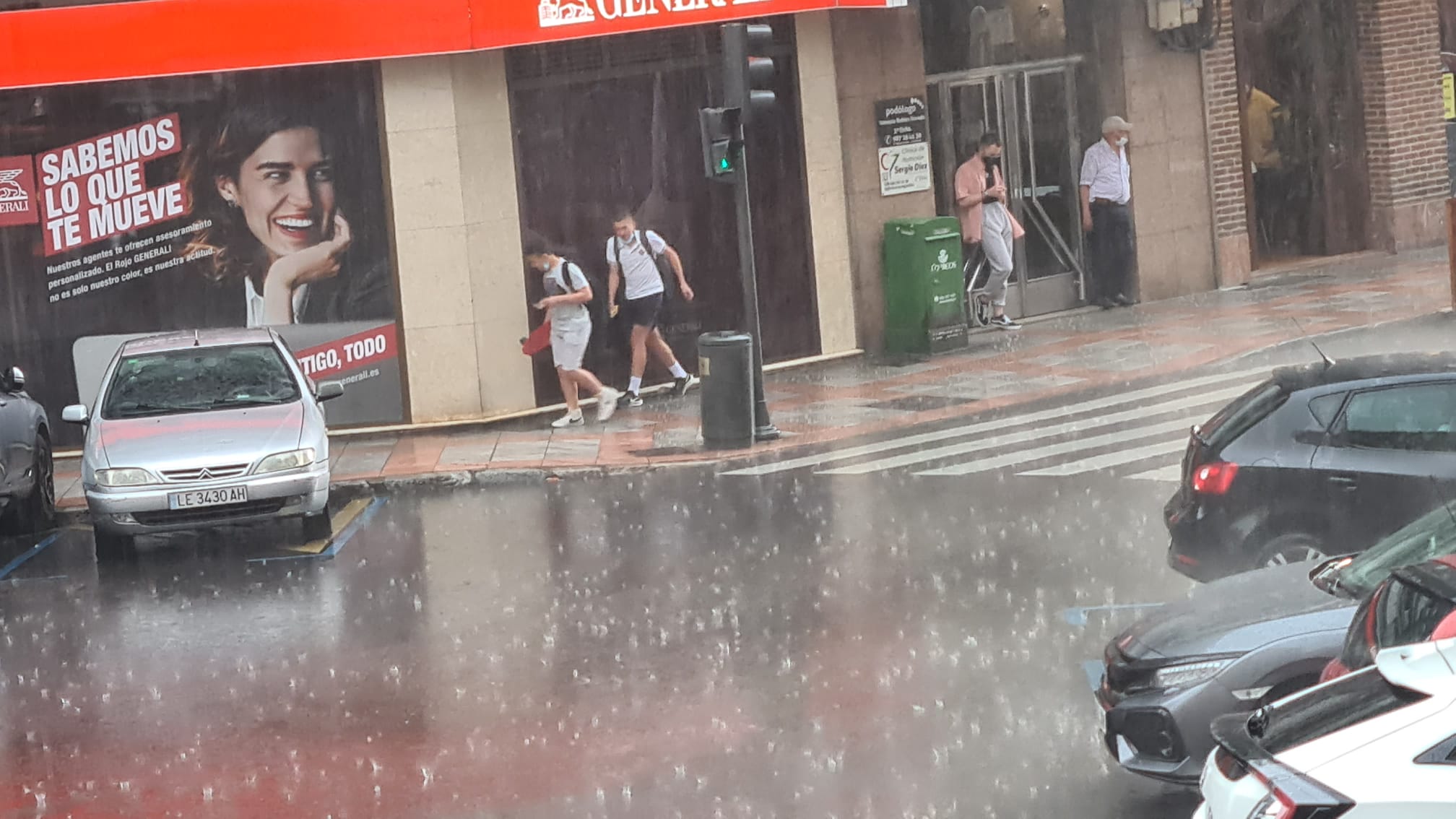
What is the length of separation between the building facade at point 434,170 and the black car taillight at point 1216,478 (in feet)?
33.1

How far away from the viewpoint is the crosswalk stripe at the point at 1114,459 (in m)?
14.5

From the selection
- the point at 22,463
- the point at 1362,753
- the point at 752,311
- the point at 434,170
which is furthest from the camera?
the point at 434,170

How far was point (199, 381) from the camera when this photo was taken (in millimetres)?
14773

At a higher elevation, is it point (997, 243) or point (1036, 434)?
point (997, 243)

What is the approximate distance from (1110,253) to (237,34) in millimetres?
10900

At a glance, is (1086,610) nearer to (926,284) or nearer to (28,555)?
(28,555)

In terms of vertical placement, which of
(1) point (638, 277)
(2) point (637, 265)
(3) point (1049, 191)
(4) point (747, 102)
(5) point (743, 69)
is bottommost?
(1) point (638, 277)

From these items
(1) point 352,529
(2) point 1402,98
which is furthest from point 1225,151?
(1) point 352,529

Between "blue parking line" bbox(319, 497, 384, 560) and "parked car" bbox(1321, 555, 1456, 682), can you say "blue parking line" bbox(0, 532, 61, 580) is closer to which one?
"blue parking line" bbox(319, 497, 384, 560)

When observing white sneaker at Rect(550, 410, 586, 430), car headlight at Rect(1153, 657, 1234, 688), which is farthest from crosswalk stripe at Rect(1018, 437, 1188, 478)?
car headlight at Rect(1153, 657, 1234, 688)

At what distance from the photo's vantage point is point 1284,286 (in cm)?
2345

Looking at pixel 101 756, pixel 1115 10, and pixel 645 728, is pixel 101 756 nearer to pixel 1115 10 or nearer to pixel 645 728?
pixel 645 728

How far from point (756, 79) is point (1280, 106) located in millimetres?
11458

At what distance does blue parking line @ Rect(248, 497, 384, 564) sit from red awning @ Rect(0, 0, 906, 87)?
15.1ft
